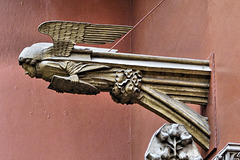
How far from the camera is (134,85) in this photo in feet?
13.6

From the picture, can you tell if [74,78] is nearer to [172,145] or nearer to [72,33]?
[72,33]

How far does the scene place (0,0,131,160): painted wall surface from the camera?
18.5 feet

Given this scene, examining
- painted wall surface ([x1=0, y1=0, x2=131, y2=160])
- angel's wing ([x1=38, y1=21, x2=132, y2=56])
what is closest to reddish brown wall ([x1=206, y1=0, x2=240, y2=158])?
angel's wing ([x1=38, y1=21, x2=132, y2=56])

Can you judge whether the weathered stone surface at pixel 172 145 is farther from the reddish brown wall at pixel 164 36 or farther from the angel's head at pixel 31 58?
the reddish brown wall at pixel 164 36

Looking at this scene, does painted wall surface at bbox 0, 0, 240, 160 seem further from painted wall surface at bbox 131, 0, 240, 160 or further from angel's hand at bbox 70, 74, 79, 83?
angel's hand at bbox 70, 74, 79, 83

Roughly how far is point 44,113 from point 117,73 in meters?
1.73

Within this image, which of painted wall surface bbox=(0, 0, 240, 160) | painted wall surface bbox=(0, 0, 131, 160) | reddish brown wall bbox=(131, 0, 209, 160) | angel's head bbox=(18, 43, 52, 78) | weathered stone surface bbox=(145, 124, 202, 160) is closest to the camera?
weathered stone surface bbox=(145, 124, 202, 160)

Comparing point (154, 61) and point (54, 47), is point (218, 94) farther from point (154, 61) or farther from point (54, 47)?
point (54, 47)

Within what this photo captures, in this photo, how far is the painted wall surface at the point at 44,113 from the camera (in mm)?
5652

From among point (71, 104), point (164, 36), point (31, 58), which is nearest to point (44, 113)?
point (71, 104)

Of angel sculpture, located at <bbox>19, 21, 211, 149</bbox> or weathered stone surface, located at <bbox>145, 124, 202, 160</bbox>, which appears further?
angel sculpture, located at <bbox>19, 21, 211, 149</bbox>

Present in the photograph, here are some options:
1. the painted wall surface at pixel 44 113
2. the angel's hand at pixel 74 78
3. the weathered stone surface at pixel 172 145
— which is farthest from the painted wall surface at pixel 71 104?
the weathered stone surface at pixel 172 145

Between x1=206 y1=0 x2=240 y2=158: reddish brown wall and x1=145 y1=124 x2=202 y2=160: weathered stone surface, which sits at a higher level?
x1=206 y1=0 x2=240 y2=158: reddish brown wall

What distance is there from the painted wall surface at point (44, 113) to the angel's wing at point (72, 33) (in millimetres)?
1701
